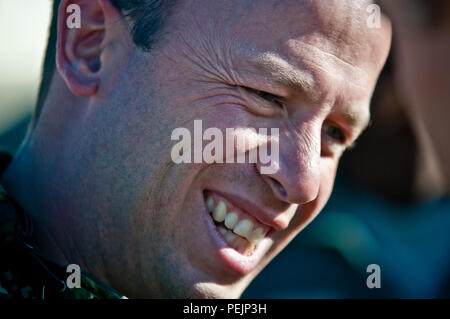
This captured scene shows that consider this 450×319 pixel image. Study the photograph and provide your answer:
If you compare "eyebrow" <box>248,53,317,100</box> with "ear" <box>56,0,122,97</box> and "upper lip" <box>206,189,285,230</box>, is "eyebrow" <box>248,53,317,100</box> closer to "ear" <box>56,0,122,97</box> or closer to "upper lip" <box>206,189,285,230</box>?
"upper lip" <box>206,189,285,230</box>

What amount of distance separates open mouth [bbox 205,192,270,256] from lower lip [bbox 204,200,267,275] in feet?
0.11

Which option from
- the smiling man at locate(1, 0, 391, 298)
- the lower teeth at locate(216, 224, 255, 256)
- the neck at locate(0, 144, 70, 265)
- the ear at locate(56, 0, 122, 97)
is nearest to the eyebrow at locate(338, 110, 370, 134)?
the smiling man at locate(1, 0, 391, 298)

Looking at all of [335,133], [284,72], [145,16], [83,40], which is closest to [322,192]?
[335,133]

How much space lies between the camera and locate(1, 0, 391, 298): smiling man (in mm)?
2730

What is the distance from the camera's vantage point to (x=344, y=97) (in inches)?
113

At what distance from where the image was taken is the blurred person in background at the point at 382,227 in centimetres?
638

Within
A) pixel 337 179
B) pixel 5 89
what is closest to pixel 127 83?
pixel 337 179

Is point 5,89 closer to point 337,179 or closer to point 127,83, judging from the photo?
point 337,179

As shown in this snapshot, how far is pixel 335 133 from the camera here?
3.12 metres

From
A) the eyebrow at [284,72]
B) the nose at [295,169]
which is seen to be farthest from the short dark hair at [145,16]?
the nose at [295,169]

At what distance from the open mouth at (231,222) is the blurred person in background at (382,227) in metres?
3.08

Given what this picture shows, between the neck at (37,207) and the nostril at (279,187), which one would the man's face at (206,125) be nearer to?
the nostril at (279,187)

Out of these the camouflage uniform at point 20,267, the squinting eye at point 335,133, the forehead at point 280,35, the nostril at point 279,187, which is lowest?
the camouflage uniform at point 20,267

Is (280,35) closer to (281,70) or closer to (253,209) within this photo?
(281,70)
